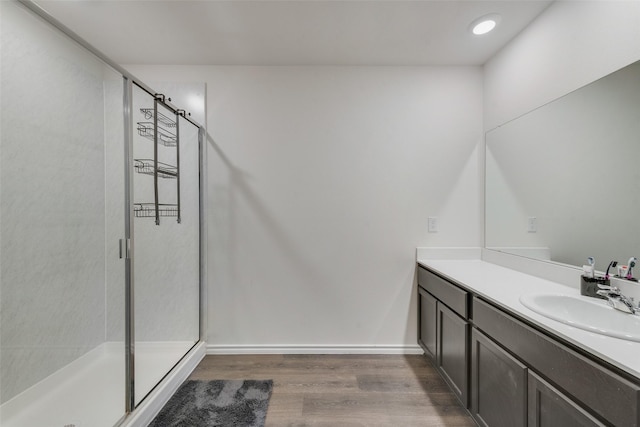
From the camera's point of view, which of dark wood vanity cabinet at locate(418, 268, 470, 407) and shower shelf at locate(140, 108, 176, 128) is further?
shower shelf at locate(140, 108, 176, 128)

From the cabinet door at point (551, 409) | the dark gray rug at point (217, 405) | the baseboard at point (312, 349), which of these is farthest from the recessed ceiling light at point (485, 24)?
the dark gray rug at point (217, 405)

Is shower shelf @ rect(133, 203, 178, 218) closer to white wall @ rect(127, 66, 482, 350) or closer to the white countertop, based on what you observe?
white wall @ rect(127, 66, 482, 350)

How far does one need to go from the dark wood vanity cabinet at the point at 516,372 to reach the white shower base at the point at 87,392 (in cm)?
203

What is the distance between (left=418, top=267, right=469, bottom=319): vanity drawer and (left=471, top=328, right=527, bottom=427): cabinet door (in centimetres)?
15

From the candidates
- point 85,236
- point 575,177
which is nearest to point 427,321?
point 575,177

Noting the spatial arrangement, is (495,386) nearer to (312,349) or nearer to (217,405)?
(312,349)

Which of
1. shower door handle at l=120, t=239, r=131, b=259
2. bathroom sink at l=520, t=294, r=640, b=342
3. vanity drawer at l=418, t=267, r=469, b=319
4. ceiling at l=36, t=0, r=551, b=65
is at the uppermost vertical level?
ceiling at l=36, t=0, r=551, b=65

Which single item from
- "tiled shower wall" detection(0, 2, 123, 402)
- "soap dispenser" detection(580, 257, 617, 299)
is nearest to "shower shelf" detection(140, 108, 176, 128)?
"tiled shower wall" detection(0, 2, 123, 402)

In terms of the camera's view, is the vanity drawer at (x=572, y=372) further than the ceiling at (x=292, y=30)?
No

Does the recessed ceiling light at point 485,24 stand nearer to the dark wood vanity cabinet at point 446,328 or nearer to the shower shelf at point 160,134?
the dark wood vanity cabinet at point 446,328

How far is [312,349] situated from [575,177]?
7.57 feet

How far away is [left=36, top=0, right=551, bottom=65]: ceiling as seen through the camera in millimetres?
1707

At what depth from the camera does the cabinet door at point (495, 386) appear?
3.76 feet

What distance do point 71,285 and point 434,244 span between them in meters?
2.97
